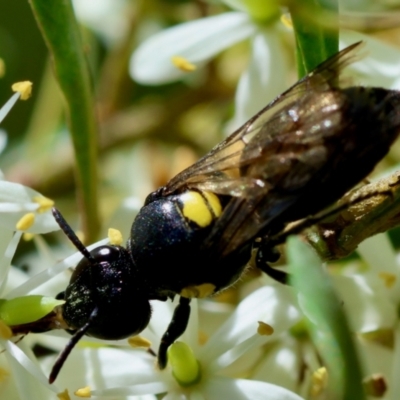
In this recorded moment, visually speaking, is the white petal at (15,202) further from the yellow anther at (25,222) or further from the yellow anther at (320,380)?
the yellow anther at (320,380)

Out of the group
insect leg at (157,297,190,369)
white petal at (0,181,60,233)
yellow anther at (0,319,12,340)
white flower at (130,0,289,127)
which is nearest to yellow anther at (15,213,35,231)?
white petal at (0,181,60,233)

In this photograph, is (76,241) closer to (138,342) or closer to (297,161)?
(138,342)

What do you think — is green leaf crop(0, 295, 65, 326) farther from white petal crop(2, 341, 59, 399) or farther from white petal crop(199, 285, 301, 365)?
white petal crop(199, 285, 301, 365)

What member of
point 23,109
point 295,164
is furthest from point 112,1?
point 295,164

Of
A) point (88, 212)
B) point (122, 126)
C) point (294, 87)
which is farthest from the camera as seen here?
point (122, 126)

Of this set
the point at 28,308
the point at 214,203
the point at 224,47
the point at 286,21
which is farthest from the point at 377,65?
the point at 28,308

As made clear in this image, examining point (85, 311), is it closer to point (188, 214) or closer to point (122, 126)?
point (188, 214)
